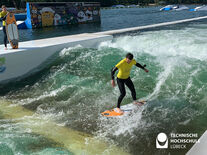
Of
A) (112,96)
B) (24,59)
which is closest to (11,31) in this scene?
(24,59)

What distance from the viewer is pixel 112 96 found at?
817 centimetres

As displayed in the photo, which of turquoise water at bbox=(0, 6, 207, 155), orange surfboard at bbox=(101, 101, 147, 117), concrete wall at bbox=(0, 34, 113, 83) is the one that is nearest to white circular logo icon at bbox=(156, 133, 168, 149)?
turquoise water at bbox=(0, 6, 207, 155)

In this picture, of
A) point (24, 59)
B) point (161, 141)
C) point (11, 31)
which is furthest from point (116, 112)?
point (11, 31)

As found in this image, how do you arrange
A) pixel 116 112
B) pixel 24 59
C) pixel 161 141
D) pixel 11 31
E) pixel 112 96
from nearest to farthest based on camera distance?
pixel 161 141
pixel 116 112
pixel 112 96
pixel 24 59
pixel 11 31

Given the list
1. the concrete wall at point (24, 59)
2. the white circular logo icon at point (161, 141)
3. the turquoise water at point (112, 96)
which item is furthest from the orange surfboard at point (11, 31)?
the white circular logo icon at point (161, 141)

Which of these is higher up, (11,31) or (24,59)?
(11,31)

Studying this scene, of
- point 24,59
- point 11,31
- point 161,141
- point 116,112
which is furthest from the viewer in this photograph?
point 11,31

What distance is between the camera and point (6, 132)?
18.9 feet

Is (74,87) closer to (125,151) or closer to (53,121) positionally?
(53,121)

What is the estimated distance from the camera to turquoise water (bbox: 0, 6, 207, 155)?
217 inches

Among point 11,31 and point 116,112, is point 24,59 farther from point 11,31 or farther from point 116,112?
point 116,112

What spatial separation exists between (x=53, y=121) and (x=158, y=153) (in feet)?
10.3

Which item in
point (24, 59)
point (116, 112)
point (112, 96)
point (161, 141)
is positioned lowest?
point (161, 141)

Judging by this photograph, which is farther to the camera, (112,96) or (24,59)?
(24,59)
